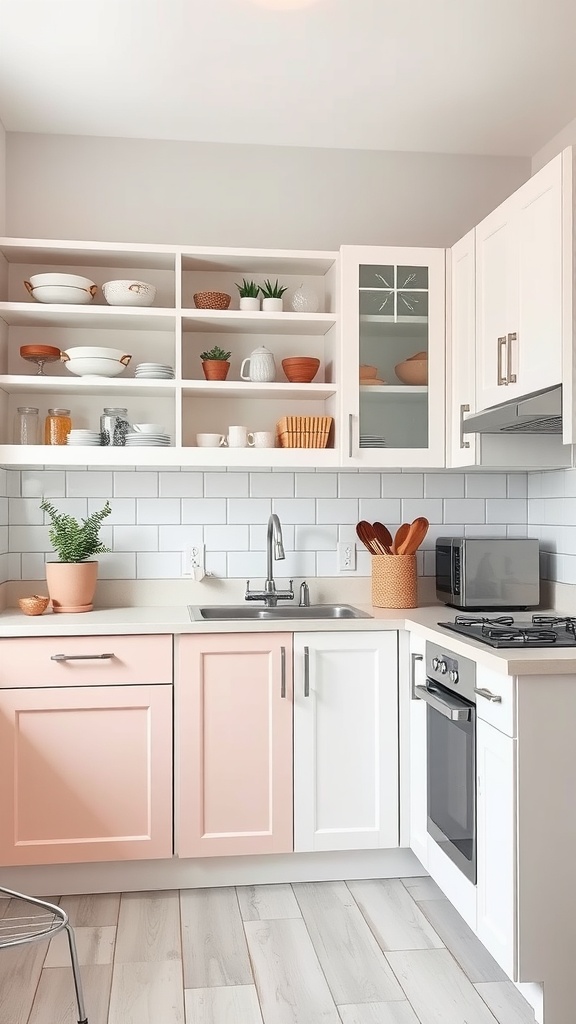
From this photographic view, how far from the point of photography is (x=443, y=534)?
359 cm

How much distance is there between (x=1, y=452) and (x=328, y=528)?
4.21 ft

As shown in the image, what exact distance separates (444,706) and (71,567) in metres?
1.42

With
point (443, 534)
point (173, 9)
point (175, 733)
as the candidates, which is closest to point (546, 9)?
point (173, 9)

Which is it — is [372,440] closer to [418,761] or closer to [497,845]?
[418,761]

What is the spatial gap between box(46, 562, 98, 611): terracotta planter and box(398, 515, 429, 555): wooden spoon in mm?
1175

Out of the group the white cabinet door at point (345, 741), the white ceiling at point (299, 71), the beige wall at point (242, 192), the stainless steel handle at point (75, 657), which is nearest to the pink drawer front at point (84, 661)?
the stainless steel handle at point (75, 657)

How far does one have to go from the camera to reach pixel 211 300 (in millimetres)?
3201

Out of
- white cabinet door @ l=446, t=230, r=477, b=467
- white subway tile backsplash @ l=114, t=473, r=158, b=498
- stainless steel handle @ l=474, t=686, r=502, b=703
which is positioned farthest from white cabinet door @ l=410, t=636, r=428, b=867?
white subway tile backsplash @ l=114, t=473, r=158, b=498

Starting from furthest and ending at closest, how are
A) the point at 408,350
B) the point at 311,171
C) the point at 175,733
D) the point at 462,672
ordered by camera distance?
1. the point at 311,171
2. the point at 408,350
3. the point at 175,733
4. the point at 462,672

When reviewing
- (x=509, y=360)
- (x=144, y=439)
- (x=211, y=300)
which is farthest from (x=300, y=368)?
(x=509, y=360)

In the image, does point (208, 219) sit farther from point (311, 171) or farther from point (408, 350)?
point (408, 350)

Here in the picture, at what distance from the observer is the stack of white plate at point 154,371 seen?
3.16 metres

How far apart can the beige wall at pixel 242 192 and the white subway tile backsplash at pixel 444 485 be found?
0.94 metres

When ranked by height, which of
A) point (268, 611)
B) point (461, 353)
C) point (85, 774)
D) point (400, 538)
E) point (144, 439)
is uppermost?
point (461, 353)
